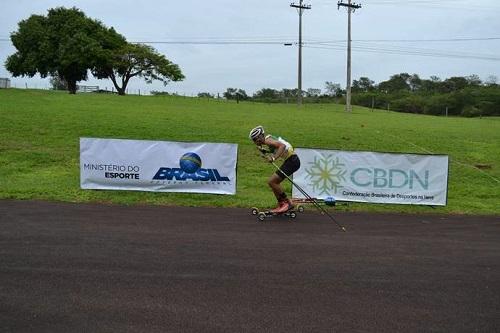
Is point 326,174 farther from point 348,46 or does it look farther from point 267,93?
point 267,93

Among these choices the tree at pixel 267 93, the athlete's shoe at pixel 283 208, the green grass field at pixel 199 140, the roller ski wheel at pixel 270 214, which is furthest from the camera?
the tree at pixel 267 93

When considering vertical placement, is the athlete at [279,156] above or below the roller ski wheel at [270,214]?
above

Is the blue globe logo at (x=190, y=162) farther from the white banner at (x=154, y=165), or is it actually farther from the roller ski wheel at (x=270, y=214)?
the roller ski wheel at (x=270, y=214)

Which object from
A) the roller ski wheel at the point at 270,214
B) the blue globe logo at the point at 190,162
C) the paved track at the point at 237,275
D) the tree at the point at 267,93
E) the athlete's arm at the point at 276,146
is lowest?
the paved track at the point at 237,275

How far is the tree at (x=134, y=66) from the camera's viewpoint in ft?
238

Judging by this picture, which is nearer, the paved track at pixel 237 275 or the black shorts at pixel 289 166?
the paved track at pixel 237 275

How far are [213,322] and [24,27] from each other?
74408 millimetres

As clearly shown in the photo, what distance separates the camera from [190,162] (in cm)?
1479

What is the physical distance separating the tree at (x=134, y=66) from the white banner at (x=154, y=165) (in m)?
58.8

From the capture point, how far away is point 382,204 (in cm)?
1484

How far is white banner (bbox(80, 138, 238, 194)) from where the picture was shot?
48.4 feet

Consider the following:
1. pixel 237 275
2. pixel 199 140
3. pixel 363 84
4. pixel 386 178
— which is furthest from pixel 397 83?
pixel 237 275

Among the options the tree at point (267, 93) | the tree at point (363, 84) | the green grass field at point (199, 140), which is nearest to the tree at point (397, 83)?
the tree at point (363, 84)

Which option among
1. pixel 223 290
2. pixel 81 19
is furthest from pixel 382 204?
pixel 81 19
